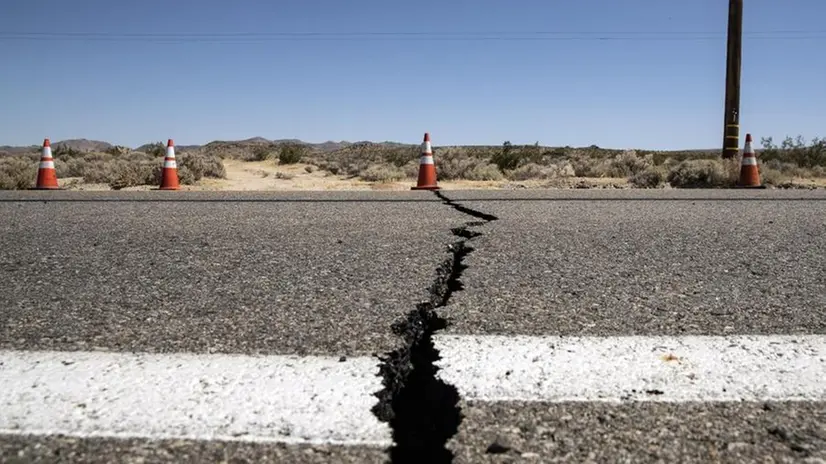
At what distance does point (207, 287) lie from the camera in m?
3.03

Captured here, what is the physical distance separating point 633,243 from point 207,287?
245 cm

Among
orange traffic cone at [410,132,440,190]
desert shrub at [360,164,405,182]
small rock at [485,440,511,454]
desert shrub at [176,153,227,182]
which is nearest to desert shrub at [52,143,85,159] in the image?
desert shrub at [176,153,227,182]

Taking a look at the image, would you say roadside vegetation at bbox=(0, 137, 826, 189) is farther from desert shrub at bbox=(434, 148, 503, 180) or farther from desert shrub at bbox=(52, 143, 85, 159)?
desert shrub at bbox=(52, 143, 85, 159)

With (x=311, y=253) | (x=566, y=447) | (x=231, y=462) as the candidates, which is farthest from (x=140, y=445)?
(x=311, y=253)

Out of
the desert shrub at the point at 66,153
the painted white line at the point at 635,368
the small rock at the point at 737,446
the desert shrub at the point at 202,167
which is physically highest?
the desert shrub at the point at 66,153

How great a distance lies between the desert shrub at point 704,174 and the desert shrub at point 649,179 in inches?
8.2

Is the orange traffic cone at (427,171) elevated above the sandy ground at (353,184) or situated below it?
above

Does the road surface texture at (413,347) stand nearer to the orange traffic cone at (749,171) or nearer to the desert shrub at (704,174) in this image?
the orange traffic cone at (749,171)

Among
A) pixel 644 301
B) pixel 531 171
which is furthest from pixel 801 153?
pixel 644 301

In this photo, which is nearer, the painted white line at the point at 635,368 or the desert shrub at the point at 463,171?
the painted white line at the point at 635,368

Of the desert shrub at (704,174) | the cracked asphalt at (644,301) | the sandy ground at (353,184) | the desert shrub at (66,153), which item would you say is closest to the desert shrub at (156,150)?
the desert shrub at (66,153)

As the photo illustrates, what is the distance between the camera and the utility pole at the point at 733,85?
14422 millimetres

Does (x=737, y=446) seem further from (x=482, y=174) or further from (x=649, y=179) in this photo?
(x=482, y=174)

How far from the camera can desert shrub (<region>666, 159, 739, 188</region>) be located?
42.6ft
